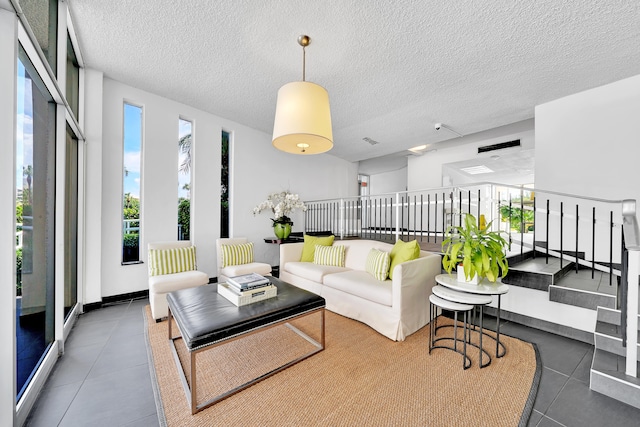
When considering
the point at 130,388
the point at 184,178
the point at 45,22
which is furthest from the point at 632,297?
the point at 184,178

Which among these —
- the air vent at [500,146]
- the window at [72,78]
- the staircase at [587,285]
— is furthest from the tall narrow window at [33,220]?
the air vent at [500,146]

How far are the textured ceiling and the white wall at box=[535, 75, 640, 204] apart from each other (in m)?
0.26

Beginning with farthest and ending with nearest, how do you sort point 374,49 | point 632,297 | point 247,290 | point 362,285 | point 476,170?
point 476,170 → point 362,285 → point 374,49 → point 247,290 → point 632,297

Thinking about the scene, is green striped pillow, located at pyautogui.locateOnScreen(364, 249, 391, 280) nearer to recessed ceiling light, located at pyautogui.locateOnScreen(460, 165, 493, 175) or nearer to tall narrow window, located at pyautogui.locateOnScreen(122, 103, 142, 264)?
tall narrow window, located at pyautogui.locateOnScreen(122, 103, 142, 264)

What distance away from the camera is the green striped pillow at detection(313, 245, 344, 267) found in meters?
3.88

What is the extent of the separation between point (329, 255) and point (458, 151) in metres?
5.05

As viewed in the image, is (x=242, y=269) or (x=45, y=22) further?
(x=242, y=269)

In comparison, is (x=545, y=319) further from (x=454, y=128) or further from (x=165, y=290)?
(x=165, y=290)

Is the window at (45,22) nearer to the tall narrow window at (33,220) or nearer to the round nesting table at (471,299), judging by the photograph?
the tall narrow window at (33,220)

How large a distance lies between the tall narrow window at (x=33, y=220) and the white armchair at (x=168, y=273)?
87 cm

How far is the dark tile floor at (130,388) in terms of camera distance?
1541 mm

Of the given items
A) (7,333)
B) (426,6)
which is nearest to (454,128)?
(426,6)

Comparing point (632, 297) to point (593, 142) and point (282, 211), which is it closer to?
point (593, 142)

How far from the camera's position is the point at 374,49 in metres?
2.75
